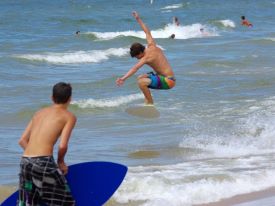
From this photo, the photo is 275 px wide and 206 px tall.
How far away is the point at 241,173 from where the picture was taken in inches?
333

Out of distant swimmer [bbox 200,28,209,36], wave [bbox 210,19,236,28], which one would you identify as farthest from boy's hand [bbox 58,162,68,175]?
wave [bbox 210,19,236,28]

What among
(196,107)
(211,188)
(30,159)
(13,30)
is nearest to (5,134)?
(196,107)

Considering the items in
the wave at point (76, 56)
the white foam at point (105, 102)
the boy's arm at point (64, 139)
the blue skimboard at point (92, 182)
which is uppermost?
the boy's arm at point (64, 139)

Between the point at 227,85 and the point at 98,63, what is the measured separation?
733cm

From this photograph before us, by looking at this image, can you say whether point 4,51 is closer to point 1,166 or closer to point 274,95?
point 274,95

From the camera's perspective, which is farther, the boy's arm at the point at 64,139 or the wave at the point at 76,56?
the wave at the point at 76,56

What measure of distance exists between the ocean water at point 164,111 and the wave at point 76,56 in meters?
0.04

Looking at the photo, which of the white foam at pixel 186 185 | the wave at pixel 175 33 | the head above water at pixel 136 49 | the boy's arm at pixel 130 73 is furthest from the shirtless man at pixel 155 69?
the wave at pixel 175 33

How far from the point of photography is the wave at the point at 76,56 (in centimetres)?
2445

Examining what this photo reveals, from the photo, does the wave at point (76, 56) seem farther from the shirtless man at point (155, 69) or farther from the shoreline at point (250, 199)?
the shoreline at point (250, 199)

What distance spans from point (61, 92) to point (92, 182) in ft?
3.02

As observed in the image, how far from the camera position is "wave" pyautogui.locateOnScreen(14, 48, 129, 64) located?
24.5 meters

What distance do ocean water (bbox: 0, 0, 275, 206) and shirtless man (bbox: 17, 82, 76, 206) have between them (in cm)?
188

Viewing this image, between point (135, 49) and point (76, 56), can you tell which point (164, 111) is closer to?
point (135, 49)
